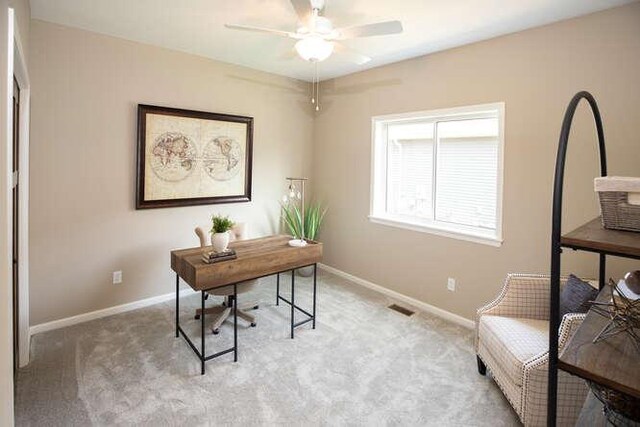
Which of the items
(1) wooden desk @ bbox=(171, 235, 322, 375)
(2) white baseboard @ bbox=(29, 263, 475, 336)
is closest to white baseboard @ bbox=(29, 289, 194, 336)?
(2) white baseboard @ bbox=(29, 263, 475, 336)

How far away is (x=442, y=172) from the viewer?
355 cm

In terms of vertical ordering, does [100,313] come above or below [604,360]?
below

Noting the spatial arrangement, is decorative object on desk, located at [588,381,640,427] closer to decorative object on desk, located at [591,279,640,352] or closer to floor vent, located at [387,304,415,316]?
decorative object on desk, located at [591,279,640,352]

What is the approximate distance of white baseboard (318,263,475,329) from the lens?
128 inches

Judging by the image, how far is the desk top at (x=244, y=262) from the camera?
2.43 meters

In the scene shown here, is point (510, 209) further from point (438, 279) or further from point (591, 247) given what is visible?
point (591, 247)

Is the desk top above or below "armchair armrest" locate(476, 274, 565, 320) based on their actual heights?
above

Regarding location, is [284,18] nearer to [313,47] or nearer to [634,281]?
[313,47]

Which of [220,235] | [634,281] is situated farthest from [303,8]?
[634,281]

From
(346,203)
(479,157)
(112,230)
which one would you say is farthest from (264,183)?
(479,157)

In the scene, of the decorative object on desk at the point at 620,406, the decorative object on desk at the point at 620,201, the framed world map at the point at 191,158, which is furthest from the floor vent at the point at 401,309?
the decorative object on desk at the point at 620,201

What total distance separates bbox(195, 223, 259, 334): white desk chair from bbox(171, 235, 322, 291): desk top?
19 cm

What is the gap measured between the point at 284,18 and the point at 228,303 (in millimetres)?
2430

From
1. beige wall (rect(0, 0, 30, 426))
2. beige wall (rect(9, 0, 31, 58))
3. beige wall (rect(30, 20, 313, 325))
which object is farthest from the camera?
beige wall (rect(30, 20, 313, 325))
